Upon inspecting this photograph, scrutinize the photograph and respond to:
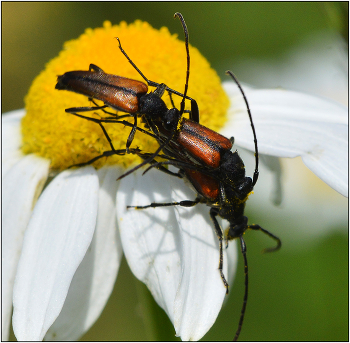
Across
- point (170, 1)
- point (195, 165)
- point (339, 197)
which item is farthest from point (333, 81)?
point (195, 165)

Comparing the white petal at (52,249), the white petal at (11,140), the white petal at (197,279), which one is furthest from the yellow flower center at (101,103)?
the white petal at (197,279)

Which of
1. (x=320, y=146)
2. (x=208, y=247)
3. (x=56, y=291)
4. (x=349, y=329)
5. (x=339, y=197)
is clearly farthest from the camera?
(x=339, y=197)

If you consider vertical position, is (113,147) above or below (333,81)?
above

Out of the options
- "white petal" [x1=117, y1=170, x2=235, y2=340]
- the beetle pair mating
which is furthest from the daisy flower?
the beetle pair mating

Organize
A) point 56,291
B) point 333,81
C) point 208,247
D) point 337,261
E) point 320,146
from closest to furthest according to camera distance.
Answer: point 56,291 < point 208,247 < point 320,146 < point 337,261 < point 333,81

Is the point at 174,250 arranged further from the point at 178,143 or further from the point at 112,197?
the point at 178,143

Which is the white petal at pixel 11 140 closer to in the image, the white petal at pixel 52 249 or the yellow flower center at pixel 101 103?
the yellow flower center at pixel 101 103

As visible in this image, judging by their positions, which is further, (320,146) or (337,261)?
(337,261)

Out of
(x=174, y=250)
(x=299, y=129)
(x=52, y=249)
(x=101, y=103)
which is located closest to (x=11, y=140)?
(x=101, y=103)

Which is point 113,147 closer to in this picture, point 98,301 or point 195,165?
point 195,165
